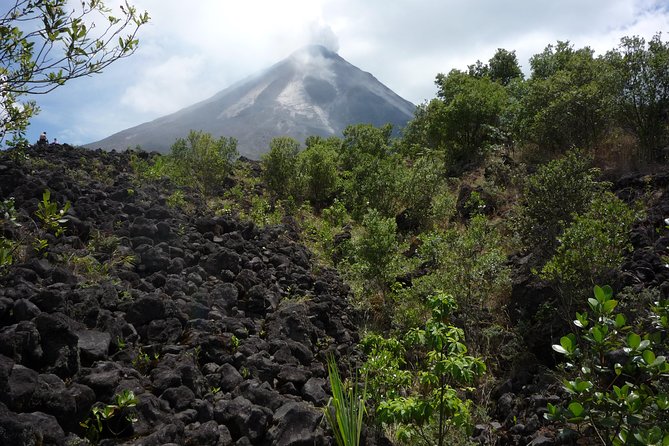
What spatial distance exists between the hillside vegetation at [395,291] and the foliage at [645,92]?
4cm

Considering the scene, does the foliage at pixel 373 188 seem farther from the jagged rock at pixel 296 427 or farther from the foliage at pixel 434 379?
the jagged rock at pixel 296 427

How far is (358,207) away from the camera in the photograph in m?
14.2

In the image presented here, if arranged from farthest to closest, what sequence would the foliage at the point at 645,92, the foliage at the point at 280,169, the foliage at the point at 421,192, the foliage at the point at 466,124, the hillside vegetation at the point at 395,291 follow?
the foliage at the point at 466,124
the foliage at the point at 280,169
the foliage at the point at 421,192
the foliage at the point at 645,92
the hillside vegetation at the point at 395,291

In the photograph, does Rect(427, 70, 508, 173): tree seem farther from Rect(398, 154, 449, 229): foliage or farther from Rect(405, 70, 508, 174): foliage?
Rect(398, 154, 449, 229): foliage

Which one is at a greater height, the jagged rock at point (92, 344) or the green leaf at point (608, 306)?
the jagged rock at point (92, 344)

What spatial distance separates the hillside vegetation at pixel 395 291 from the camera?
11.7 ft

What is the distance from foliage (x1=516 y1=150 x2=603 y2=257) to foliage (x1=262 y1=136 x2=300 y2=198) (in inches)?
351

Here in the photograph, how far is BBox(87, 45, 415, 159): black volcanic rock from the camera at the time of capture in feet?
247

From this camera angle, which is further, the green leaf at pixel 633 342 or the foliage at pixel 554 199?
the foliage at pixel 554 199

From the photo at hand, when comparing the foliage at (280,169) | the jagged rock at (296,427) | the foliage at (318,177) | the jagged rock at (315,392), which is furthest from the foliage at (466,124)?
the jagged rock at (296,427)

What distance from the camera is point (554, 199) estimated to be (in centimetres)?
779

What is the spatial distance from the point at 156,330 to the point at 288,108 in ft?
335

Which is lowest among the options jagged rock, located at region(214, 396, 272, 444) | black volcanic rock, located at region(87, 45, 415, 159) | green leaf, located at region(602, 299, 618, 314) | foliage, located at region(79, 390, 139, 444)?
jagged rock, located at region(214, 396, 272, 444)

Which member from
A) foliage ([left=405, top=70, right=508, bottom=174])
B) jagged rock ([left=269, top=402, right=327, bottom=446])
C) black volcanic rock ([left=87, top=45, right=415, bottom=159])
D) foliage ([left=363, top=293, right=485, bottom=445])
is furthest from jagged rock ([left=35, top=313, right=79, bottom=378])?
black volcanic rock ([left=87, top=45, right=415, bottom=159])
